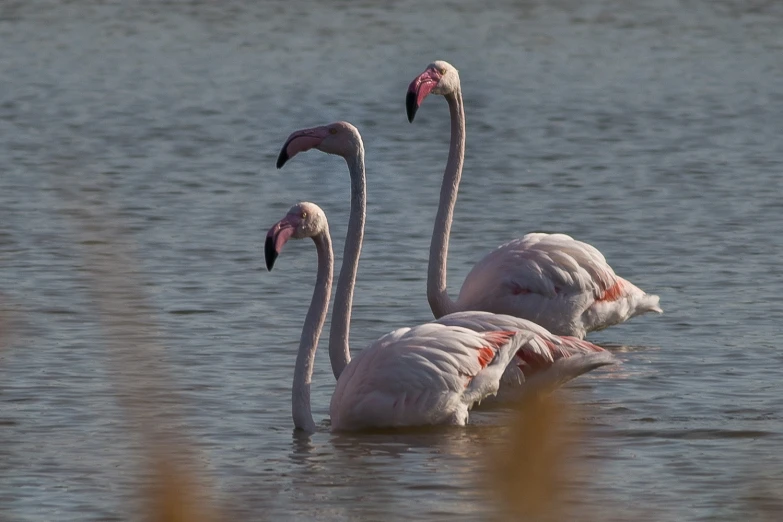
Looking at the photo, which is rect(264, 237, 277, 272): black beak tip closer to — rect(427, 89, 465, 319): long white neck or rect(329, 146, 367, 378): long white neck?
rect(329, 146, 367, 378): long white neck

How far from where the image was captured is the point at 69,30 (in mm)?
24453

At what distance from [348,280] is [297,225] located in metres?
0.62

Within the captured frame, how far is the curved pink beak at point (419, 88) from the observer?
25.6ft

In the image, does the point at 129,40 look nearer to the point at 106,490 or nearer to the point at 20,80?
the point at 20,80

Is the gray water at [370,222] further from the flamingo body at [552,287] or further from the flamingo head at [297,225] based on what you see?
the flamingo head at [297,225]

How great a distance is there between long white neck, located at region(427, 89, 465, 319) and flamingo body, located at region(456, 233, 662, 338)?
0.14 meters

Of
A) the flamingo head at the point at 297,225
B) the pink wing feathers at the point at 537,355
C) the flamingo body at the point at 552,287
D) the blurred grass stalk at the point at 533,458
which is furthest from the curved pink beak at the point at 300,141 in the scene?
the blurred grass stalk at the point at 533,458

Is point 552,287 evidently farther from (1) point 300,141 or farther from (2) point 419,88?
(1) point 300,141

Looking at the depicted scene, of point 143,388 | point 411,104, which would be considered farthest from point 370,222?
point 143,388

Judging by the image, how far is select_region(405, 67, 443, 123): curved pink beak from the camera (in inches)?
307

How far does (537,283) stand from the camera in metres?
8.01

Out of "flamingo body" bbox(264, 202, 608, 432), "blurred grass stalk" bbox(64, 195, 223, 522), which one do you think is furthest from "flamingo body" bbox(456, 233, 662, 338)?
"blurred grass stalk" bbox(64, 195, 223, 522)

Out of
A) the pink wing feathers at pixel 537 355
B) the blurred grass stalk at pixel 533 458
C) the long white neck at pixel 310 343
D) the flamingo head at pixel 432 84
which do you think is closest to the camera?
the blurred grass stalk at pixel 533 458

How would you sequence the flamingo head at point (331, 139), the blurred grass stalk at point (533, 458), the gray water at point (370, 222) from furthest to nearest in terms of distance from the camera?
the flamingo head at point (331, 139), the gray water at point (370, 222), the blurred grass stalk at point (533, 458)
